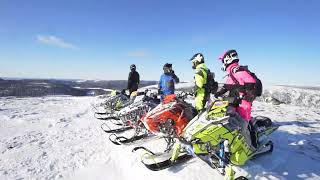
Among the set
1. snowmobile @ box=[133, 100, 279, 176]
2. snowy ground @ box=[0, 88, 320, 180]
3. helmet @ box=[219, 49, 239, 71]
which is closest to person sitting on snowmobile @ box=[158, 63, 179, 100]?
snowy ground @ box=[0, 88, 320, 180]

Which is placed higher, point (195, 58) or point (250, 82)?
point (195, 58)

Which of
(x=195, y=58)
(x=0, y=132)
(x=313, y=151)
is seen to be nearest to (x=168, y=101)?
(x=195, y=58)

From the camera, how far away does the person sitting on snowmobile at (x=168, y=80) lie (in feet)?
29.3

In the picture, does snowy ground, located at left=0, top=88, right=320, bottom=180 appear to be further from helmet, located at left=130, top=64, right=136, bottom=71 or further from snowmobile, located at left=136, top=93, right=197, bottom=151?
helmet, located at left=130, top=64, right=136, bottom=71

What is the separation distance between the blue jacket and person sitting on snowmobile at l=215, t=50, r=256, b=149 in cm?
342

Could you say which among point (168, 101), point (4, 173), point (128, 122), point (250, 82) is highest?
point (250, 82)

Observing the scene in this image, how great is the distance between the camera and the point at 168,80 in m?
9.02

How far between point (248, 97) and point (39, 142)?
5.98 meters

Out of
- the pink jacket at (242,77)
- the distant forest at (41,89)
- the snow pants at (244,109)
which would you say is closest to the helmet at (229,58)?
the pink jacket at (242,77)

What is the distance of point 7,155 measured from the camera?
7.06 m

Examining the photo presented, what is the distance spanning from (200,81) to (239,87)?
1.13 meters

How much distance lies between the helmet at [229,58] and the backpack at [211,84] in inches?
29.9

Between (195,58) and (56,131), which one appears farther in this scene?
(56,131)

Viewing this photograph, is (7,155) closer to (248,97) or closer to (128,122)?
(128,122)
